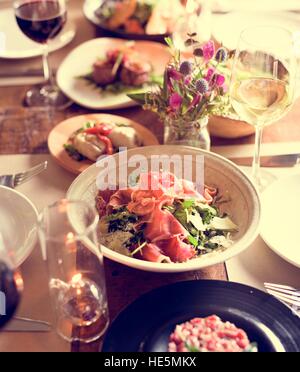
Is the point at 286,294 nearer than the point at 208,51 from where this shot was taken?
Yes

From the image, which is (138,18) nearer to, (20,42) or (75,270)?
(20,42)

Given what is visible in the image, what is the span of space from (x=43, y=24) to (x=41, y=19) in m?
0.02

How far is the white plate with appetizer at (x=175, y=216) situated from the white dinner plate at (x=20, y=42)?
32.9 inches

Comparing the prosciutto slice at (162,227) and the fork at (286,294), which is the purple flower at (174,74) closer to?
the prosciutto slice at (162,227)

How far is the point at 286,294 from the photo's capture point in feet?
3.86

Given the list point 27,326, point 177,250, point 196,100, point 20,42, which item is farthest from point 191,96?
point 20,42

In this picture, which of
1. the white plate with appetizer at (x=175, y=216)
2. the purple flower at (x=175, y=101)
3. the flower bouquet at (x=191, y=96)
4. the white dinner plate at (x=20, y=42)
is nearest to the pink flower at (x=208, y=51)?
the flower bouquet at (x=191, y=96)

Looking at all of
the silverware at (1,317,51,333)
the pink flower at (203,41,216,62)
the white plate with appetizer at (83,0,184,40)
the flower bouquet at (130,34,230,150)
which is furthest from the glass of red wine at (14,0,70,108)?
the silverware at (1,317,51,333)

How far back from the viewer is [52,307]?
1.16 meters

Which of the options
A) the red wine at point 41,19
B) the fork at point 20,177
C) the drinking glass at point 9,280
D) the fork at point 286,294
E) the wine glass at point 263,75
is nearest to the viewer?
the drinking glass at point 9,280

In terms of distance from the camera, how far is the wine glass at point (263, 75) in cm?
135

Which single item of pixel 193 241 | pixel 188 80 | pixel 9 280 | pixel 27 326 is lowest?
pixel 27 326

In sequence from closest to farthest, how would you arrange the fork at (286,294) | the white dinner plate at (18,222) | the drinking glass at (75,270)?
the drinking glass at (75,270) → the fork at (286,294) → the white dinner plate at (18,222)
